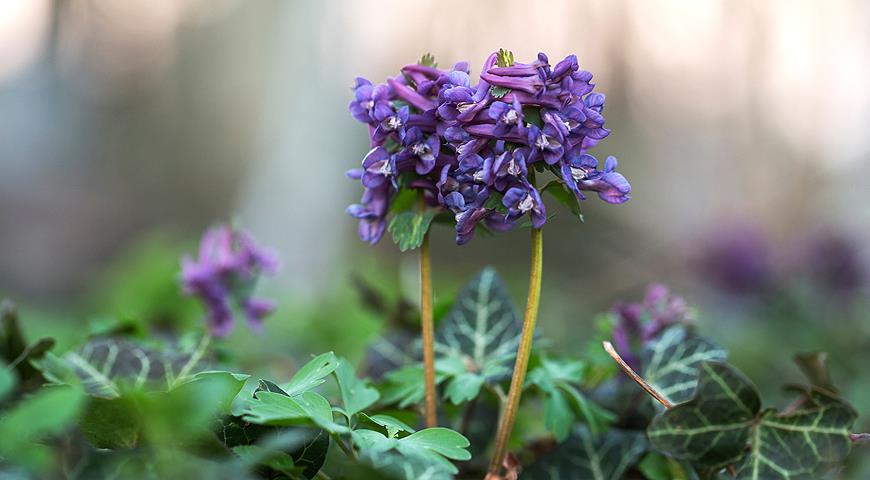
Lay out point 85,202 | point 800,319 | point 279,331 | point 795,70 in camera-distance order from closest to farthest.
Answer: point 279,331, point 800,319, point 795,70, point 85,202

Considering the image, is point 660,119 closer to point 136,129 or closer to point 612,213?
point 612,213

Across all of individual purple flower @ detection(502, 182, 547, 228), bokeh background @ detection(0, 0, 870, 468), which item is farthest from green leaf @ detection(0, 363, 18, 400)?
bokeh background @ detection(0, 0, 870, 468)

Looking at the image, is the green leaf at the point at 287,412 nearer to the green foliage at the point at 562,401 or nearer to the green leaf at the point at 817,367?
the green foliage at the point at 562,401

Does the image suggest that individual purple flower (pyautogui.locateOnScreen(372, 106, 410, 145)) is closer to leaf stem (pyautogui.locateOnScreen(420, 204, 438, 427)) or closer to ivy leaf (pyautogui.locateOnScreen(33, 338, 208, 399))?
leaf stem (pyautogui.locateOnScreen(420, 204, 438, 427))

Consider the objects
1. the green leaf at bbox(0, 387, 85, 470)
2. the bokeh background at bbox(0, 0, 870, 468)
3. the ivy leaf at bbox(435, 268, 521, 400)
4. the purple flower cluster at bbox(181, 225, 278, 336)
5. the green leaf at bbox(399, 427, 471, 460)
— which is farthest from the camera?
the bokeh background at bbox(0, 0, 870, 468)

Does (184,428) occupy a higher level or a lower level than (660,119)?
higher

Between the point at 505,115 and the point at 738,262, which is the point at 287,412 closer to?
the point at 505,115

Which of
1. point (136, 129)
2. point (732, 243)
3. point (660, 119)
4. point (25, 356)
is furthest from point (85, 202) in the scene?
point (25, 356)
